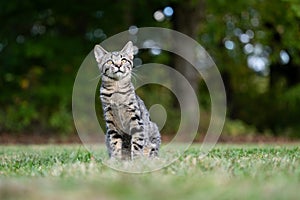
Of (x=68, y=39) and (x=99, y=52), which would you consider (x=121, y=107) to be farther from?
(x=68, y=39)

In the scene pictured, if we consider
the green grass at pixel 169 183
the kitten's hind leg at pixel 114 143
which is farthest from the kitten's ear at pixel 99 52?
the green grass at pixel 169 183

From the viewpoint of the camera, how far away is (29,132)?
65.5 ft

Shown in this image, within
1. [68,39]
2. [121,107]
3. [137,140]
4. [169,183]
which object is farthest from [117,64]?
[68,39]

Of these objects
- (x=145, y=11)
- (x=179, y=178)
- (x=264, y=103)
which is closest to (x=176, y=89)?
(x=145, y=11)

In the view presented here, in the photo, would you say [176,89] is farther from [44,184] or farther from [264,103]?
[44,184]

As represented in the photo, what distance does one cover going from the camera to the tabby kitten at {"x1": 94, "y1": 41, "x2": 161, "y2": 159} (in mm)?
6344

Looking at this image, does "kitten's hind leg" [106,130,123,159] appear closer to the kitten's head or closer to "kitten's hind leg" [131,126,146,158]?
"kitten's hind leg" [131,126,146,158]

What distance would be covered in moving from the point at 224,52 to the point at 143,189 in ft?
72.8

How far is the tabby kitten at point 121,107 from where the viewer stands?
634 centimetres

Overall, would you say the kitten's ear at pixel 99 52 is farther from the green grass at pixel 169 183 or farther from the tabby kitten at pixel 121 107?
the green grass at pixel 169 183

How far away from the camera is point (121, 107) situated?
6.34m

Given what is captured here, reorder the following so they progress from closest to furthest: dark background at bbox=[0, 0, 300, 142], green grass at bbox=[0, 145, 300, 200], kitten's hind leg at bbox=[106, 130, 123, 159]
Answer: green grass at bbox=[0, 145, 300, 200], kitten's hind leg at bbox=[106, 130, 123, 159], dark background at bbox=[0, 0, 300, 142]

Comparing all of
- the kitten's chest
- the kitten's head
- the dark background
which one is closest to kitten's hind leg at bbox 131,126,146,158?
the kitten's chest

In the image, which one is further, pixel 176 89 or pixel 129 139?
pixel 176 89
